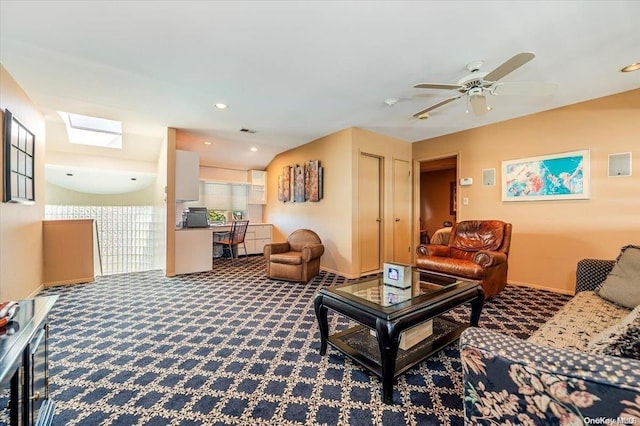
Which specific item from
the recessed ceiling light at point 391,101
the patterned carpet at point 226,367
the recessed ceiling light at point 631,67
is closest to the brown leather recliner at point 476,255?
the patterned carpet at point 226,367

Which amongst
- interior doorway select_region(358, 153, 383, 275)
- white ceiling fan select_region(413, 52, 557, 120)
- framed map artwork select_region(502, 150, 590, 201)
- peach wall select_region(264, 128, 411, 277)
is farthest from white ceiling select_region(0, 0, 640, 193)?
interior doorway select_region(358, 153, 383, 275)

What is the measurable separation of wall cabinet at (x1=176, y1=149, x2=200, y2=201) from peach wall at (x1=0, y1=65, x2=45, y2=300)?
1.68m

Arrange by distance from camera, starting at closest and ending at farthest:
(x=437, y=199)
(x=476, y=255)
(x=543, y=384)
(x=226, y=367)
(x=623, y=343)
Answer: (x=543, y=384) → (x=623, y=343) → (x=226, y=367) → (x=476, y=255) → (x=437, y=199)

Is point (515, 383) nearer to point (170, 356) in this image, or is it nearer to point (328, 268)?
point (170, 356)

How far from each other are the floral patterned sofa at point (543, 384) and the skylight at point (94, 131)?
18.3ft

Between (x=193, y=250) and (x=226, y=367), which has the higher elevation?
(x=193, y=250)

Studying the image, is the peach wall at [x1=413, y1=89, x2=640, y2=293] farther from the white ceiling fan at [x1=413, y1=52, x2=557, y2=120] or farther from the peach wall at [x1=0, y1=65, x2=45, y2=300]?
the peach wall at [x1=0, y1=65, x2=45, y2=300]

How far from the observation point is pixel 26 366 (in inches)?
40.9

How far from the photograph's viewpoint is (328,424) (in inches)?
53.7

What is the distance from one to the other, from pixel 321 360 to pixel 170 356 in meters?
1.13

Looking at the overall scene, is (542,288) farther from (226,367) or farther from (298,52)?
(298,52)

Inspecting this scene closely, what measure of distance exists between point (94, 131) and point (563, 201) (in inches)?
293

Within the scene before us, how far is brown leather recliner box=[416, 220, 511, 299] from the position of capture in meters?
3.05

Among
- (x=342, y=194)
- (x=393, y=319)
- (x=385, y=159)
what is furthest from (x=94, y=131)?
(x=393, y=319)
